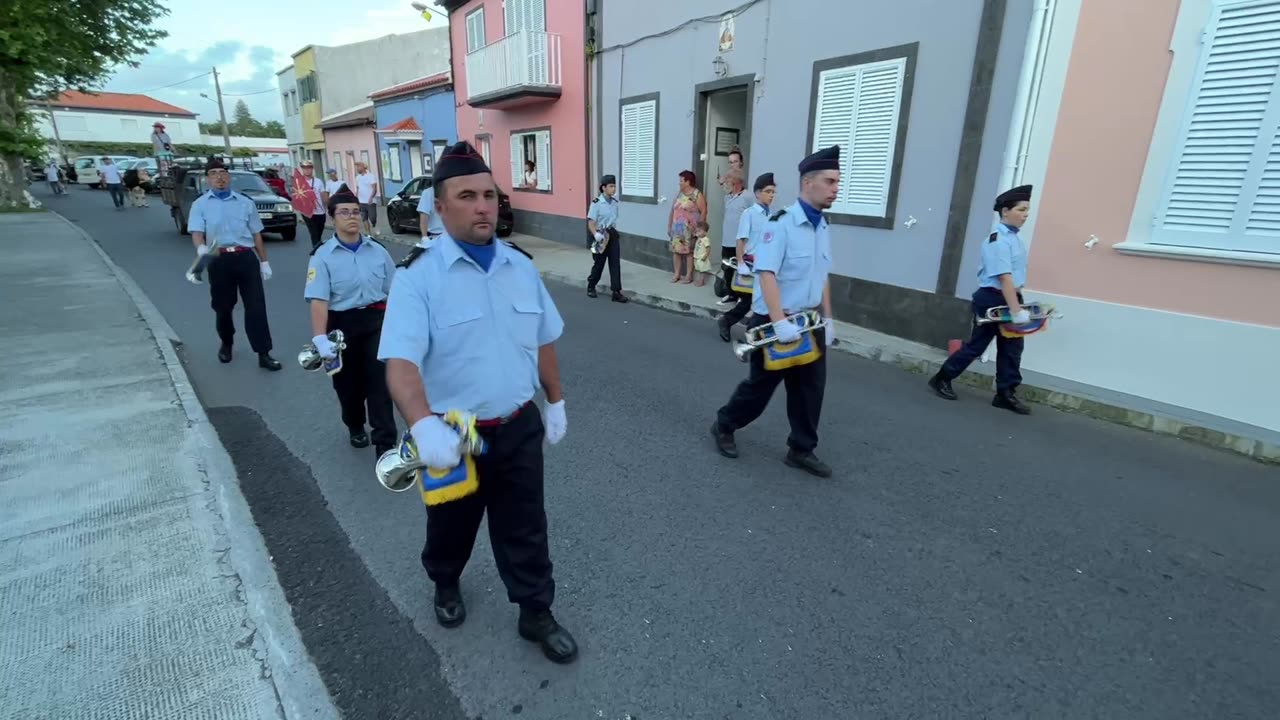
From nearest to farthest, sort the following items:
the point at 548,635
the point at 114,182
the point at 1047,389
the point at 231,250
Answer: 1. the point at 548,635
2. the point at 1047,389
3. the point at 231,250
4. the point at 114,182

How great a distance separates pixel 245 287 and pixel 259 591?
4.38m

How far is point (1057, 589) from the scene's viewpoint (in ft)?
9.71

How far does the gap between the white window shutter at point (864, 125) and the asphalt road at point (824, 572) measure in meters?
3.33

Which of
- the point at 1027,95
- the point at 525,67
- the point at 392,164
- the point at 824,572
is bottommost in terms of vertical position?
the point at 824,572

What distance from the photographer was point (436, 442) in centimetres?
193

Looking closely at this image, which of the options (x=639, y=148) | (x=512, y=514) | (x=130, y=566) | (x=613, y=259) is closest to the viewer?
(x=512, y=514)

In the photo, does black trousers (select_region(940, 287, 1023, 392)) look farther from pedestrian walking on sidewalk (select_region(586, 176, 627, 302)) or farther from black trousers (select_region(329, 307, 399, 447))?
pedestrian walking on sidewalk (select_region(586, 176, 627, 302))

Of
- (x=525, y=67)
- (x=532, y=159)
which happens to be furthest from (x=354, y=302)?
(x=532, y=159)

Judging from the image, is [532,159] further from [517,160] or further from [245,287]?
[245,287]

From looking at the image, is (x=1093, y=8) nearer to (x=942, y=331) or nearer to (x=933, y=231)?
(x=933, y=231)

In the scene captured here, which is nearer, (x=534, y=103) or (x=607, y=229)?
(x=607, y=229)

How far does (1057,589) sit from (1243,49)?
4.52 m

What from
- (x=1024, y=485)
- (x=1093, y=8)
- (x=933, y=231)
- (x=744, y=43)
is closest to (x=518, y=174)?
(x=744, y=43)

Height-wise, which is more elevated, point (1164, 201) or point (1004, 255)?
point (1164, 201)
